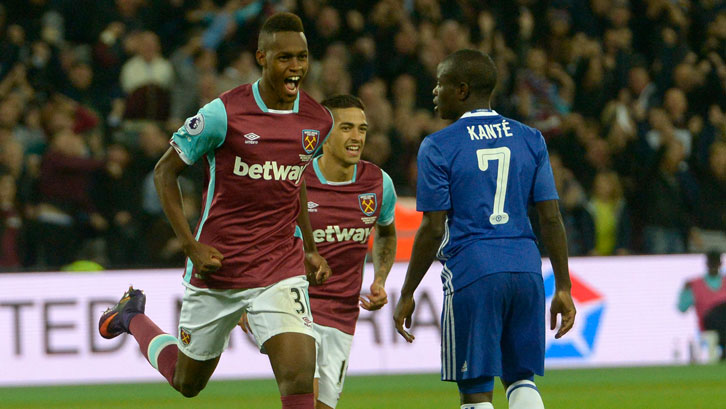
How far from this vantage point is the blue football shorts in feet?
16.7

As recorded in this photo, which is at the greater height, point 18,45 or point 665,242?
point 18,45

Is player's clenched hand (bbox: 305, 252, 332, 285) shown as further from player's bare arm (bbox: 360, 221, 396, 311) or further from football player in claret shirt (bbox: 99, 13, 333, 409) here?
player's bare arm (bbox: 360, 221, 396, 311)

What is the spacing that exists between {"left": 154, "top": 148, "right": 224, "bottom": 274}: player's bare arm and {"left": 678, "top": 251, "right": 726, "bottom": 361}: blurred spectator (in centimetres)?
795

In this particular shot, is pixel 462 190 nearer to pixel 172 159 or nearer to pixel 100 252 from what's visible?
pixel 172 159

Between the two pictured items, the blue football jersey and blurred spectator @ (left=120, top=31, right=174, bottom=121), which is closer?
the blue football jersey

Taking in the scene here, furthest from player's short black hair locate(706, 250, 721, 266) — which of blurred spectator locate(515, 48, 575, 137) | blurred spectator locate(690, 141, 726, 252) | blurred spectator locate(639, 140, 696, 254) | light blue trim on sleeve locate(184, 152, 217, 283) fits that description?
light blue trim on sleeve locate(184, 152, 217, 283)

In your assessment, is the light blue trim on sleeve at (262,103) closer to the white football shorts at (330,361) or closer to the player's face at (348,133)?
the player's face at (348,133)

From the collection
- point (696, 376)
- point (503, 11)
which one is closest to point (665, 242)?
point (696, 376)

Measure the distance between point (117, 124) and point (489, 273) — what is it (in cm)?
876

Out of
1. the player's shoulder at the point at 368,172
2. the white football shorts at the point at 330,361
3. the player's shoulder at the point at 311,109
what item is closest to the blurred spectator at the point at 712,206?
the player's shoulder at the point at 368,172

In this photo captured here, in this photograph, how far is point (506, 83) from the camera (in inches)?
567

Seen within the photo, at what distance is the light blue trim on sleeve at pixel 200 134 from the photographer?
5.47 m

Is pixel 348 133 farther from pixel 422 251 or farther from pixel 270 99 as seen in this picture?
pixel 422 251

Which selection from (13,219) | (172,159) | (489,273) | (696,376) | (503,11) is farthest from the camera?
(503,11)
